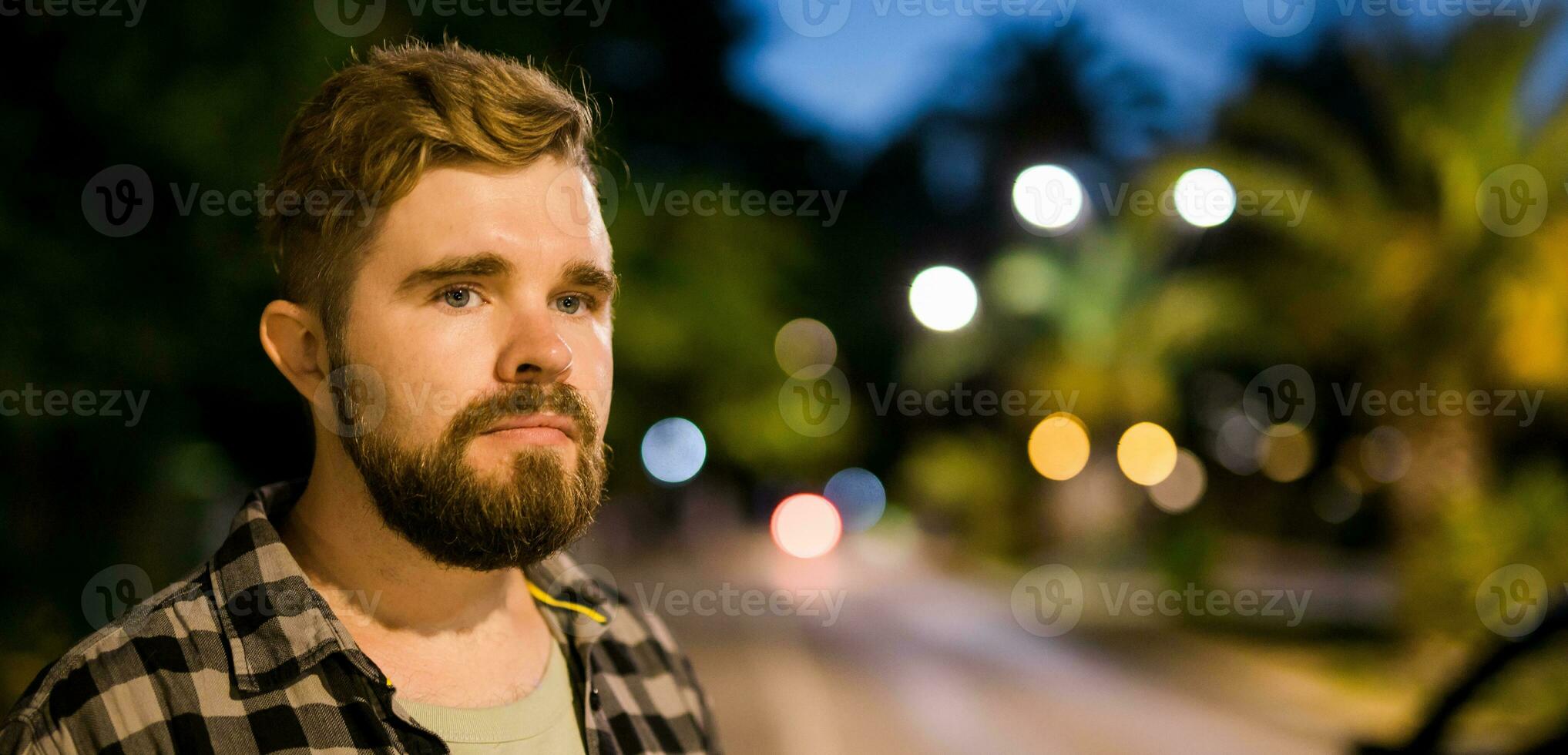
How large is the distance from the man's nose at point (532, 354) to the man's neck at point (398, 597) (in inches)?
16.2

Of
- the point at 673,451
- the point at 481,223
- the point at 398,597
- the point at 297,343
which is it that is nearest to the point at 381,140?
the point at 481,223

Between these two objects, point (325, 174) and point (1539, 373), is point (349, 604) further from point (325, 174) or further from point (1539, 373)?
point (1539, 373)

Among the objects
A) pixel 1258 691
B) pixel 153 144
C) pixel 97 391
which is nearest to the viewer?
pixel 153 144

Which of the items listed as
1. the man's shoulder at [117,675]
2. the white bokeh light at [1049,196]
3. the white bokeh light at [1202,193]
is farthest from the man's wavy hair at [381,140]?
the white bokeh light at [1202,193]

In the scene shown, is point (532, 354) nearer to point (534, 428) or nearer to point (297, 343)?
point (534, 428)

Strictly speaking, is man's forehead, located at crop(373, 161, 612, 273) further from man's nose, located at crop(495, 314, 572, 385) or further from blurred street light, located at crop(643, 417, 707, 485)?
blurred street light, located at crop(643, 417, 707, 485)

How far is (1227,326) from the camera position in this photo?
2189 cm

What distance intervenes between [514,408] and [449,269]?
11.2 inches

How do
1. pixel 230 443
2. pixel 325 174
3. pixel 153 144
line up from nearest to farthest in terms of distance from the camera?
pixel 325 174
pixel 153 144
pixel 230 443

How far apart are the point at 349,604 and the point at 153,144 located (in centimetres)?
410

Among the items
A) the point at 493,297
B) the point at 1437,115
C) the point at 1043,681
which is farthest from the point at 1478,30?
the point at 493,297

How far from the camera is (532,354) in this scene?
2215 mm

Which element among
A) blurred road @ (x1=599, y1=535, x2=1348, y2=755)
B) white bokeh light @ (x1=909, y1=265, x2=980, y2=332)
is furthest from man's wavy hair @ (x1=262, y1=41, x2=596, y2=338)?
white bokeh light @ (x1=909, y1=265, x2=980, y2=332)

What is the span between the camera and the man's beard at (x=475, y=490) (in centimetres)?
221
